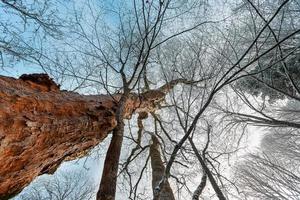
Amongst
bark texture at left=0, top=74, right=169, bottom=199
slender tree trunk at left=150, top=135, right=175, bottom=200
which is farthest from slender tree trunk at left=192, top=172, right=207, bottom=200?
bark texture at left=0, top=74, right=169, bottom=199

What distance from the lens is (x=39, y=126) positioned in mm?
2107

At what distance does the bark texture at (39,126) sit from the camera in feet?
6.04

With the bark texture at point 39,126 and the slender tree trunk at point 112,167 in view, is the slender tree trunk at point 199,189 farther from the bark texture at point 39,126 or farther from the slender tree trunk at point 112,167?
the bark texture at point 39,126

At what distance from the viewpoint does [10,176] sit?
204 cm

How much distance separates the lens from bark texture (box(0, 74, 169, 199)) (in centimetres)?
184

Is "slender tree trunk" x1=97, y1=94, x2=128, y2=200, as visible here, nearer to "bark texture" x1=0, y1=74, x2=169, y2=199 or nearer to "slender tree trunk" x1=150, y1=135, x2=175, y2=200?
"bark texture" x1=0, y1=74, x2=169, y2=199

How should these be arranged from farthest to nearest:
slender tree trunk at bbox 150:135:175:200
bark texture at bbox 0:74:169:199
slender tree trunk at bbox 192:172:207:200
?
1. slender tree trunk at bbox 150:135:175:200
2. slender tree trunk at bbox 192:172:207:200
3. bark texture at bbox 0:74:169:199

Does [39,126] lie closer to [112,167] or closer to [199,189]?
[112,167]

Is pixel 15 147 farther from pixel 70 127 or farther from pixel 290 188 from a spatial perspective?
pixel 290 188

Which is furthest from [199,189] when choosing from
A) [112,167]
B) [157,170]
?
[157,170]

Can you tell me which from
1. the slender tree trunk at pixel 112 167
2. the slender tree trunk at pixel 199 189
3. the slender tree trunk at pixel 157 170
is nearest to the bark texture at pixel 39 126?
the slender tree trunk at pixel 112 167

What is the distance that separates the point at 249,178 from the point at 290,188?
0.96 meters

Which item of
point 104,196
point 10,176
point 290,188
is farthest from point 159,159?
point 10,176

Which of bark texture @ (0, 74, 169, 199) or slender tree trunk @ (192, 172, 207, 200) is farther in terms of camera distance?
slender tree trunk @ (192, 172, 207, 200)
